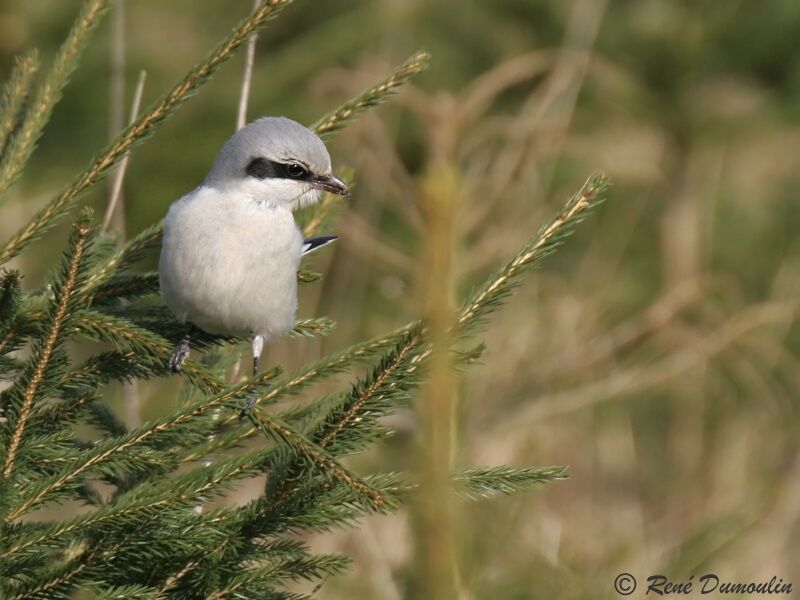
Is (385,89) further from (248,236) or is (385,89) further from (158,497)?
(158,497)

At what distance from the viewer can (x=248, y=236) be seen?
109 inches

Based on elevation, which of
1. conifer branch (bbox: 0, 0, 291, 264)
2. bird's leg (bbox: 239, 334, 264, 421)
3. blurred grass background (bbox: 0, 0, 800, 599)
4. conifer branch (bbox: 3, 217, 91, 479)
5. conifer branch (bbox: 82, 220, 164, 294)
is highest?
conifer branch (bbox: 0, 0, 291, 264)

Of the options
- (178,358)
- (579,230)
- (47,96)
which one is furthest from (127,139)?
(579,230)

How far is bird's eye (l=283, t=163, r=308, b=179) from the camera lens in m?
2.84

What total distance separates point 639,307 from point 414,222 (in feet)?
7.46

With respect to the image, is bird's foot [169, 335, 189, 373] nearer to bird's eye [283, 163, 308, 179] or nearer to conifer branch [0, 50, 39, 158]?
conifer branch [0, 50, 39, 158]

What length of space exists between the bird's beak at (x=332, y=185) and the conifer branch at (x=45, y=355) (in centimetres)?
116

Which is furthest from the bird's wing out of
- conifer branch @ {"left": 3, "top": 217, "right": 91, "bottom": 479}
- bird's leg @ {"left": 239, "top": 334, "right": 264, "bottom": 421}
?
conifer branch @ {"left": 3, "top": 217, "right": 91, "bottom": 479}

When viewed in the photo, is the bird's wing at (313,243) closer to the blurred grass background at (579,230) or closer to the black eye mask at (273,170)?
the black eye mask at (273,170)

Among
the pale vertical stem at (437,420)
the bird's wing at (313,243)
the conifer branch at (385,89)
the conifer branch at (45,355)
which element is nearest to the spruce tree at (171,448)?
the conifer branch at (45,355)

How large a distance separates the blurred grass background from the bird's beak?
0.26m

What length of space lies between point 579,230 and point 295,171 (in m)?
4.53

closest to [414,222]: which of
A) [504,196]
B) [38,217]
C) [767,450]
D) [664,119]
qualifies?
[504,196]

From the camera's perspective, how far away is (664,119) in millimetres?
7281
